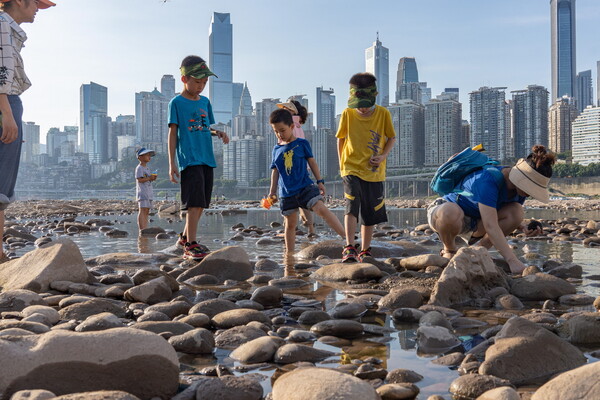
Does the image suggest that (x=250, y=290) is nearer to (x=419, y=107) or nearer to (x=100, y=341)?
(x=100, y=341)

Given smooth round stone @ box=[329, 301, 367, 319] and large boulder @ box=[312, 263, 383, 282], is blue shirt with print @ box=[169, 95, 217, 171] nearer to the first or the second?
large boulder @ box=[312, 263, 383, 282]

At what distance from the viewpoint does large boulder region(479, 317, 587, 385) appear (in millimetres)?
1976

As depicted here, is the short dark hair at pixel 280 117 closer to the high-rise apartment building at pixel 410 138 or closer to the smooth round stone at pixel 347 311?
the smooth round stone at pixel 347 311

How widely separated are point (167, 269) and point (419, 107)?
363 ft

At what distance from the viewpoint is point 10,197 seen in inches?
178

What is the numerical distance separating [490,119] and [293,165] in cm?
10315

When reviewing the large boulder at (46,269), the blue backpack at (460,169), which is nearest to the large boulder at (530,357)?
the blue backpack at (460,169)

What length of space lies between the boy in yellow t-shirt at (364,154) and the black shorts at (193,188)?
56.7 inches

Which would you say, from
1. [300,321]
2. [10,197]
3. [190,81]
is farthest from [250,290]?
[190,81]

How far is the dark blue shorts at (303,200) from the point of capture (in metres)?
5.88

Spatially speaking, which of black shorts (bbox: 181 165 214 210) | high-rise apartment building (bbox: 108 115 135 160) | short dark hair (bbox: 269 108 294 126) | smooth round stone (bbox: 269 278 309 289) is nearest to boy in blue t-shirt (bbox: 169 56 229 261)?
black shorts (bbox: 181 165 214 210)

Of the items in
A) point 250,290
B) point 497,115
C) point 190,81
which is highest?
point 497,115

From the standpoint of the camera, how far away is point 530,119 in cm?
10250

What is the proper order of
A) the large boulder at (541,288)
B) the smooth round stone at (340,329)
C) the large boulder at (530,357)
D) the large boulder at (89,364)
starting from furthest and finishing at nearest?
the large boulder at (541,288), the smooth round stone at (340,329), the large boulder at (530,357), the large boulder at (89,364)
